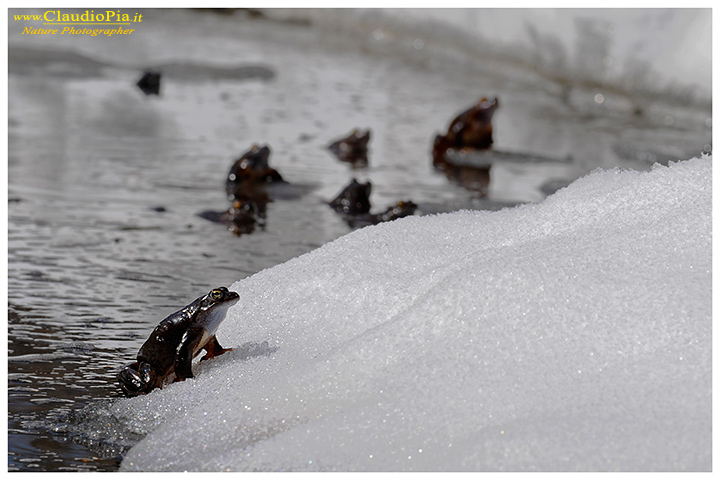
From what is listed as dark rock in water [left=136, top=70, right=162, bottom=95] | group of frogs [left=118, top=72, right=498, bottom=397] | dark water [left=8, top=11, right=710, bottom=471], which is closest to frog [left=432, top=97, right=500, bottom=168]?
group of frogs [left=118, top=72, right=498, bottom=397]

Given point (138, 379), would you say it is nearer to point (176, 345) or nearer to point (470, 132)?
point (176, 345)

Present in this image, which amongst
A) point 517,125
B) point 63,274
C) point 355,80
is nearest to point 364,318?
point 63,274

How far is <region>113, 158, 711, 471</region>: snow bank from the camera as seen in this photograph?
2.20 m

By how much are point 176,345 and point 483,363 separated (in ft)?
2.75

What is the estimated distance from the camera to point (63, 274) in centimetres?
390

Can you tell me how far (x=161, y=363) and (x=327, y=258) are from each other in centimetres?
68

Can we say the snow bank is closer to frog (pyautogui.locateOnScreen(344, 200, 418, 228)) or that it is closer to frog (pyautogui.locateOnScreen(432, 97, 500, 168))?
frog (pyautogui.locateOnScreen(344, 200, 418, 228))

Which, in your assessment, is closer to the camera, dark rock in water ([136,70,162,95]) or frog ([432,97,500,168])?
frog ([432,97,500,168])

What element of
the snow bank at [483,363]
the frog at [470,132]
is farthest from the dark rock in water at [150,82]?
the snow bank at [483,363]

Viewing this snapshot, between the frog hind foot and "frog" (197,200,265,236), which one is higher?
"frog" (197,200,265,236)

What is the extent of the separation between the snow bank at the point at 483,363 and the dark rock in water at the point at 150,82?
6.52 m

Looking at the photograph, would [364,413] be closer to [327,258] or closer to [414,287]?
[414,287]

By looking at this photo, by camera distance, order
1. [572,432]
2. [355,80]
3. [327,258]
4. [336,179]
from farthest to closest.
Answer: [355,80] < [336,179] < [327,258] < [572,432]

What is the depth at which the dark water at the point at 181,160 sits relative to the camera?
314 cm
